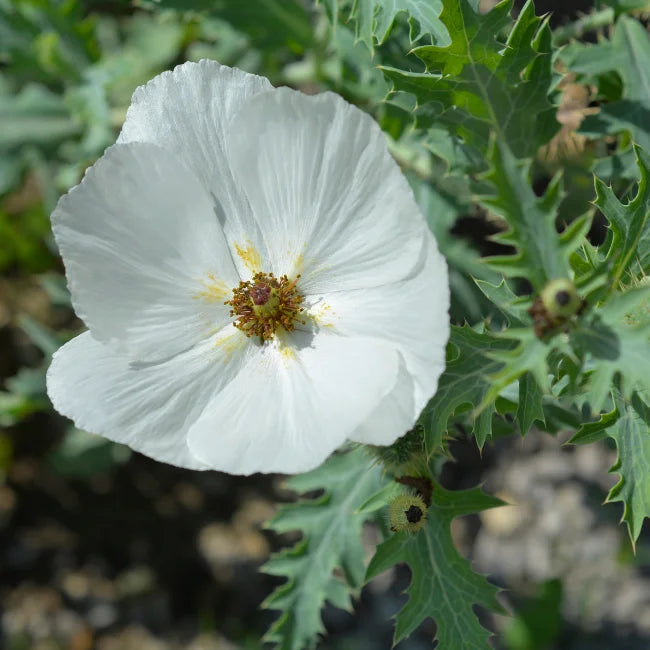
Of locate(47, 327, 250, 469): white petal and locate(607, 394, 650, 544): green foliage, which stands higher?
locate(47, 327, 250, 469): white petal

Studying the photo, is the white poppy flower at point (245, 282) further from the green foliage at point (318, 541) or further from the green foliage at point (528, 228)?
the green foliage at point (318, 541)

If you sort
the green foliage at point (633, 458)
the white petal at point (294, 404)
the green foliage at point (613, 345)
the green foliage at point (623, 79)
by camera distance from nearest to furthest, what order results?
the green foliage at point (613, 345) < the white petal at point (294, 404) < the green foliage at point (633, 458) < the green foliage at point (623, 79)

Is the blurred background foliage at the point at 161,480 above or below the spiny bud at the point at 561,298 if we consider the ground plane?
below

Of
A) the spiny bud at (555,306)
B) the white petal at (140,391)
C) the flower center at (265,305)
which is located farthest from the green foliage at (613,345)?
the white petal at (140,391)

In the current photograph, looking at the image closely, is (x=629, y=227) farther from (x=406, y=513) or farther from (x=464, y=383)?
(x=406, y=513)

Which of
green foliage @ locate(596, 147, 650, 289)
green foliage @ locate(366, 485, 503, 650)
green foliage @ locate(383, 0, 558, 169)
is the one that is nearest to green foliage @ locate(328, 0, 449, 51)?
green foliage @ locate(383, 0, 558, 169)

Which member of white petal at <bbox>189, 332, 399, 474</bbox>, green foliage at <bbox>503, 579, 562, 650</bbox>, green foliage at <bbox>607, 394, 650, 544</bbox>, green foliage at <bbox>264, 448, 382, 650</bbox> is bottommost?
green foliage at <bbox>503, 579, 562, 650</bbox>

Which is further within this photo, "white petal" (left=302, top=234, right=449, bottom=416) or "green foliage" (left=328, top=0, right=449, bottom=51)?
"green foliage" (left=328, top=0, right=449, bottom=51)

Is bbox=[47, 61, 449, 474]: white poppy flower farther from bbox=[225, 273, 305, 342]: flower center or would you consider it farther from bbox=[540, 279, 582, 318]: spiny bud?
bbox=[540, 279, 582, 318]: spiny bud
